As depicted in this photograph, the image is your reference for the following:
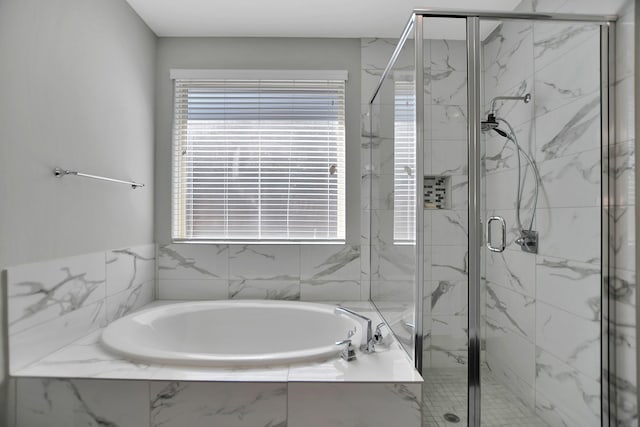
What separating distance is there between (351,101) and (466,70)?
1.20m

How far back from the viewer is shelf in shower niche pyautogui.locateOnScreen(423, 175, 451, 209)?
1.33m

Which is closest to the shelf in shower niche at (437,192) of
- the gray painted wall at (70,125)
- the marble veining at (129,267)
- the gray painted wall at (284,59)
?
the gray painted wall at (284,59)

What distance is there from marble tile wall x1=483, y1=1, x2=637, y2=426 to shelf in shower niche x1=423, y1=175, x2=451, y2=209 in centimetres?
14

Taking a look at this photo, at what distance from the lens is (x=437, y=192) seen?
1.33m

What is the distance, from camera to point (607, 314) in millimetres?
1295

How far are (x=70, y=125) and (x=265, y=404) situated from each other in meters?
1.50

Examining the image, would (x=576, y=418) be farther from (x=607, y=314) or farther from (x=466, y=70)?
(x=466, y=70)

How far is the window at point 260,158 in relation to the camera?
2.41 m

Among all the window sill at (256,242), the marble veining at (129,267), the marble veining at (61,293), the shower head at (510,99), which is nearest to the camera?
the shower head at (510,99)

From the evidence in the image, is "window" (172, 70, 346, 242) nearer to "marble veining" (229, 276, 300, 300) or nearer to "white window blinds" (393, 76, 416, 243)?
"marble veining" (229, 276, 300, 300)

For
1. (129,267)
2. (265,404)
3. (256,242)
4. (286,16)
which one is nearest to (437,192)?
(265,404)

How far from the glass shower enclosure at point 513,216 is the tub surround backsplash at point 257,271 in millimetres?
1069

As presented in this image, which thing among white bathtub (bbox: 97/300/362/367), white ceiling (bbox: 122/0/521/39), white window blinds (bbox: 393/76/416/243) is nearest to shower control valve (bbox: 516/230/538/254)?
white window blinds (bbox: 393/76/416/243)

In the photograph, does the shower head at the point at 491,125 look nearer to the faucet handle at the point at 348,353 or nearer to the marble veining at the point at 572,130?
the marble veining at the point at 572,130
